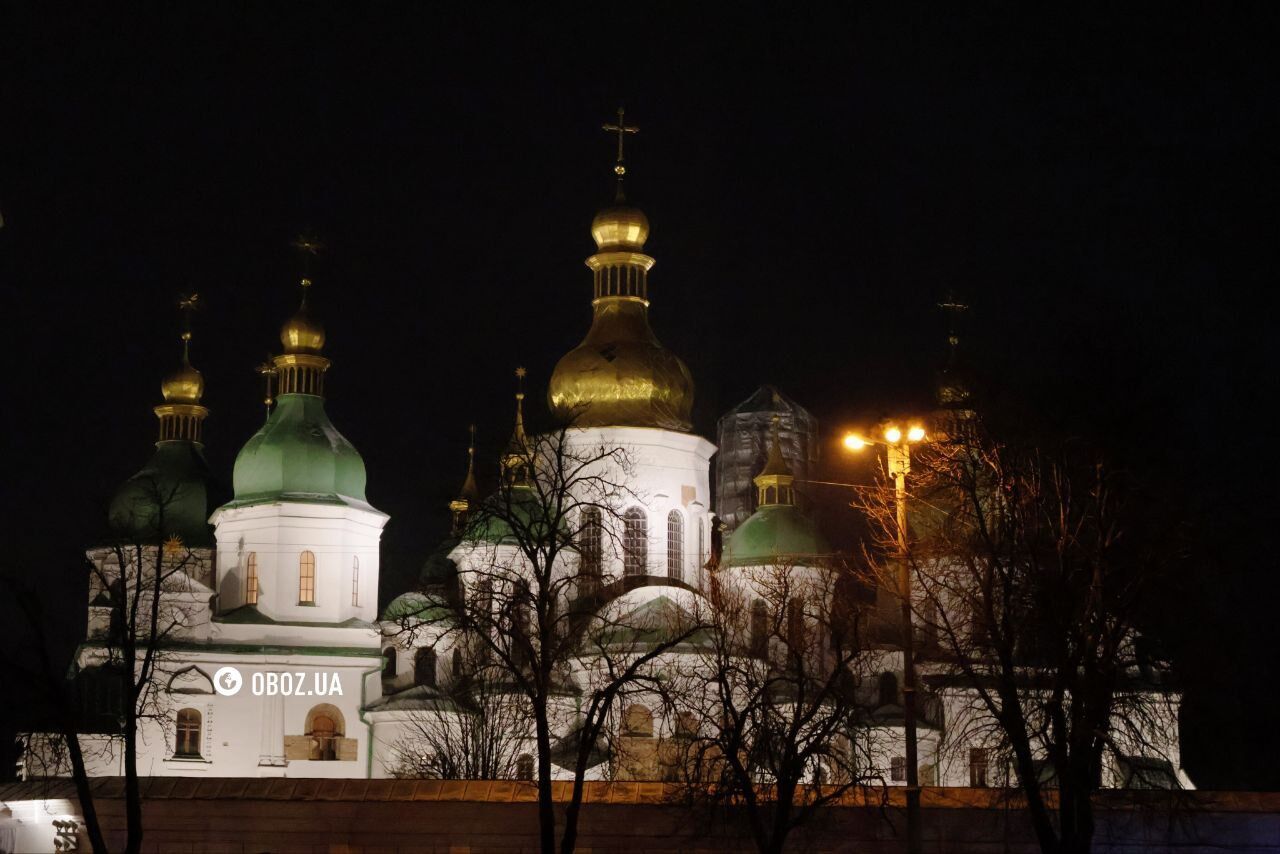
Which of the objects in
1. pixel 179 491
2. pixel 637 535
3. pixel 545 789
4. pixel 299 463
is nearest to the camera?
pixel 545 789

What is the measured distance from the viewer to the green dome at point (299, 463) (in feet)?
205

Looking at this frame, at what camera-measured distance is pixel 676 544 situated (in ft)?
204

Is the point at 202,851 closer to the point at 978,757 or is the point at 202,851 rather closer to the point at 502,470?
the point at 502,470

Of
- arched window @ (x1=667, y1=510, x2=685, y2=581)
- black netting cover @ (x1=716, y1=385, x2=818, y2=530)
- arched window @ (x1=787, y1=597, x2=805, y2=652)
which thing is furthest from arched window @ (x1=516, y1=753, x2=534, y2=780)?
black netting cover @ (x1=716, y1=385, x2=818, y2=530)

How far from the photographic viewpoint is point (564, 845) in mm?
30062

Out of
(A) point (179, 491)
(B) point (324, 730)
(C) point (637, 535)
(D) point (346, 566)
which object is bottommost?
(B) point (324, 730)

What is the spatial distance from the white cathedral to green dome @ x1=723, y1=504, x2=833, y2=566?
6cm

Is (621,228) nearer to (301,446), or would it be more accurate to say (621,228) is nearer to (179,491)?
(301,446)

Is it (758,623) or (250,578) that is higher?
(250,578)

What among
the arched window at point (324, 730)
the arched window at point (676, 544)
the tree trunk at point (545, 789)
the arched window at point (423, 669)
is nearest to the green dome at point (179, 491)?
the arched window at point (324, 730)

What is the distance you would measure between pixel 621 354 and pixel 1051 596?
34.1 meters

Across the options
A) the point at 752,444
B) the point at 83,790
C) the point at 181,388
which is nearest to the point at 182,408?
the point at 181,388

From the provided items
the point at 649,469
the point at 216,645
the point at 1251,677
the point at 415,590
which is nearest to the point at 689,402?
Answer: the point at 649,469

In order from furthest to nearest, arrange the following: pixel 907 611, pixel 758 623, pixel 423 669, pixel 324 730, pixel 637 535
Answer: pixel 637 535 < pixel 423 669 < pixel 324 730 < pixel 758 623 < pixel 907 611
